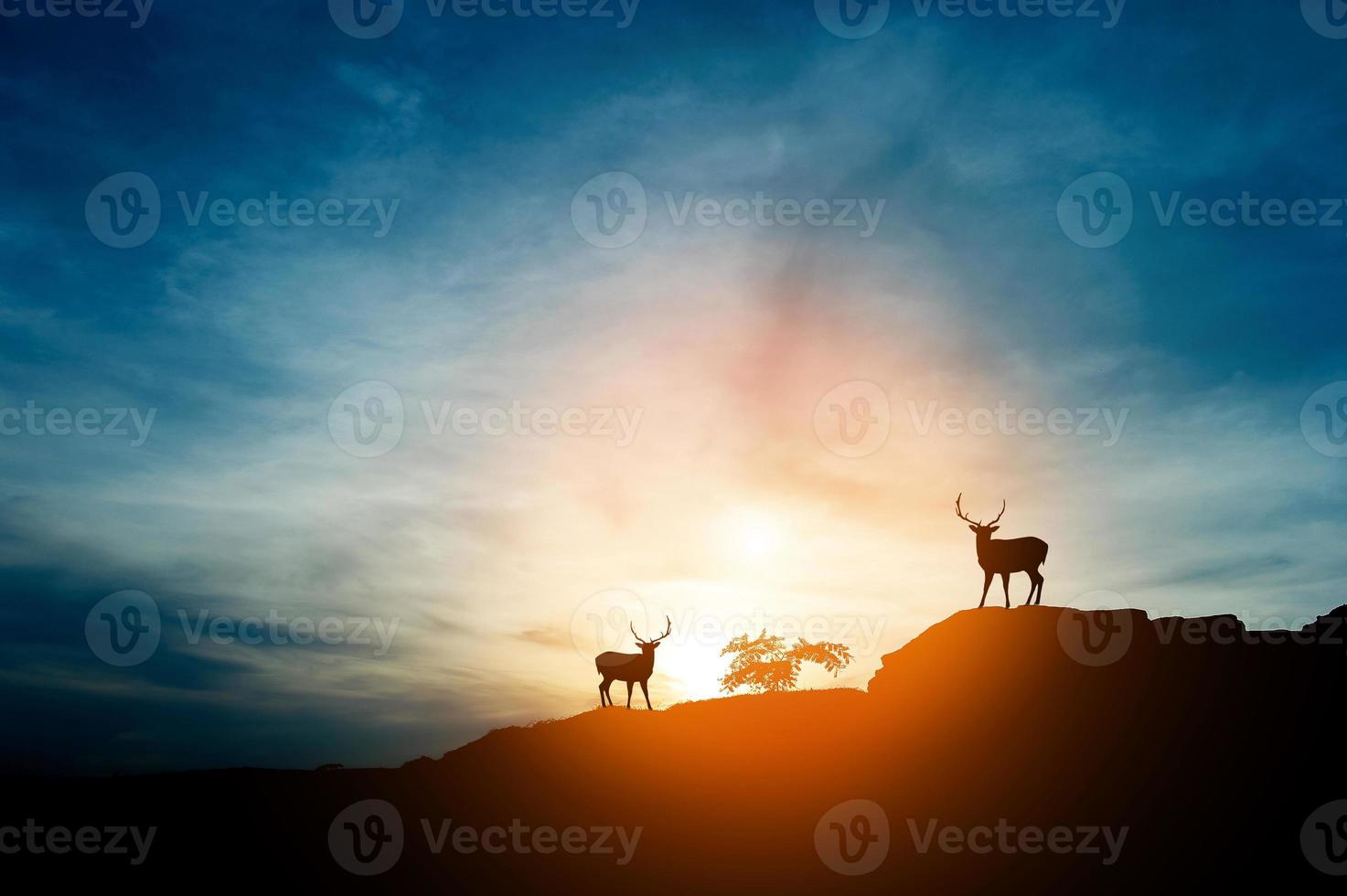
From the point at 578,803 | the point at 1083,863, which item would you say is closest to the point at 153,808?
the point at 578,803

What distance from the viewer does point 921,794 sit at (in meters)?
24.0

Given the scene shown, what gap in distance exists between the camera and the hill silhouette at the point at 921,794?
69.7 ft

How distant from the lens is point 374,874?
22781 mm

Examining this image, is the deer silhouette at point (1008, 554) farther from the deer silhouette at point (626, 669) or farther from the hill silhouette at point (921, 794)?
the deer silhouette at point (626, 669)

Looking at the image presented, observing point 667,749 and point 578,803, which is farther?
point 667,749

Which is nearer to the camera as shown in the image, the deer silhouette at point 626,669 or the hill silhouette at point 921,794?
the hill silhouette at point 921,794

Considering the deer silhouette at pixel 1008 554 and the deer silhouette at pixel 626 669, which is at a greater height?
the deer silhouette at pixel 1008 554

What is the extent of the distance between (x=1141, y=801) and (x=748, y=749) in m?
12.0

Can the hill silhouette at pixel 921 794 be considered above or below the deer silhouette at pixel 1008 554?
below

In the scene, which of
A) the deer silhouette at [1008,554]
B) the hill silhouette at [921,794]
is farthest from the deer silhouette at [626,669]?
the deer silhouette at [1008,554]

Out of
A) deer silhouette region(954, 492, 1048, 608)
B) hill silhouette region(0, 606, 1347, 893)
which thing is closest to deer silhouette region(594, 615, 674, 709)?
hill silhouette region(0, 606, 1347, 893)

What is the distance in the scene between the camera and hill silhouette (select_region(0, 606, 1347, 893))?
69.7ft

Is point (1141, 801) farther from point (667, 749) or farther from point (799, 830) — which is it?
point (667, 749)

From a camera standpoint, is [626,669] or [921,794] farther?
[626,669]
